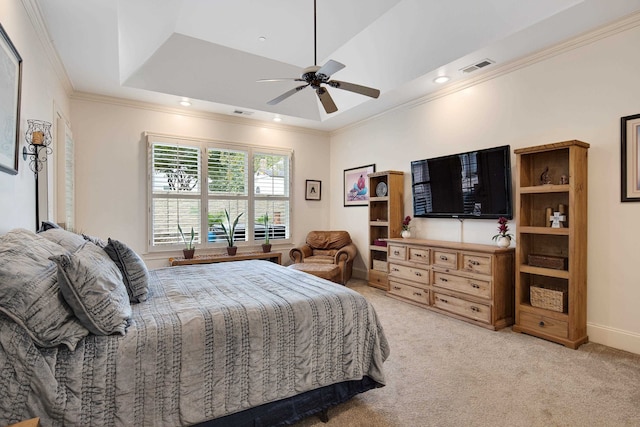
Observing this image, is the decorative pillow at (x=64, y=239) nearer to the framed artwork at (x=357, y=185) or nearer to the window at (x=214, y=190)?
the window at (x=214, y=190)

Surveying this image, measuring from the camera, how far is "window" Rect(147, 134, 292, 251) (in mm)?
4910

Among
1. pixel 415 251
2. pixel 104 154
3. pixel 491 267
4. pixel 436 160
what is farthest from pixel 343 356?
pixel 104 154

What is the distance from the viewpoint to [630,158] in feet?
9.10

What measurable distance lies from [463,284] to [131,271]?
3.22 meters

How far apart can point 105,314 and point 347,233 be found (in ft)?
15.1

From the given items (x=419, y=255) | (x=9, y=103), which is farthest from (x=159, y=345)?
(x=419, y=255)

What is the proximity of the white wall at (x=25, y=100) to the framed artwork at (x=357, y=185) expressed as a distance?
14.0ft

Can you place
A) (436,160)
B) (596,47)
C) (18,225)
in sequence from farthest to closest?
(436,160)
(596,47)
(18,225)

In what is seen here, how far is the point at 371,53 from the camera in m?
4.02

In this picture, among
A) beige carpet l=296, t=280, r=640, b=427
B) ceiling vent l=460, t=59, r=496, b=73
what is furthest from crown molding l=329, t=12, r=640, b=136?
beige carpet l=296, t=280, r=640, b=427

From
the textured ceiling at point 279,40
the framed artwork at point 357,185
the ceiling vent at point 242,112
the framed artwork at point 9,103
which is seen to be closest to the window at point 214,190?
the ceiling vent at point 242,112

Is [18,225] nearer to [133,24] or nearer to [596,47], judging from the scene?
[133,24]

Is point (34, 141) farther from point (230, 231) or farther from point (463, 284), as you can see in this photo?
point (463, 284)

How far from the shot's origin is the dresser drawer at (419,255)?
157 inches
